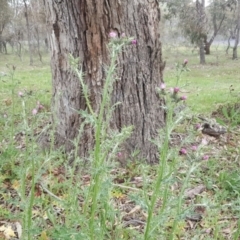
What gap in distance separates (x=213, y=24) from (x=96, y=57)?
3075 cm

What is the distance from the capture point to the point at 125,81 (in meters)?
2.98

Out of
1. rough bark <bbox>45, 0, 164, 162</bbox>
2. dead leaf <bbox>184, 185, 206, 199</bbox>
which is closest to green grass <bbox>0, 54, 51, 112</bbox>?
rough bark <bbox>45, 0, 164, 162</bbox>

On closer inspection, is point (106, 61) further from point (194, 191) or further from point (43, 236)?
point (43, 236)

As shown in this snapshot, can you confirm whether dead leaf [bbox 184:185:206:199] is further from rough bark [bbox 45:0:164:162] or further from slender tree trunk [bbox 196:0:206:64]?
slender tree trunk [bbox 196:0:206:64]

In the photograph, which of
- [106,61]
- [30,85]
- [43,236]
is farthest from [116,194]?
[30,85]

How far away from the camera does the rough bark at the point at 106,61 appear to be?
9.34ft

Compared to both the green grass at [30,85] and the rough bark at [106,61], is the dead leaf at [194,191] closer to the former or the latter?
the rough bark at [106,61]

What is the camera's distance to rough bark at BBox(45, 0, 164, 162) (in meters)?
2.85

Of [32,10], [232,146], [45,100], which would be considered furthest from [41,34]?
[232,146]

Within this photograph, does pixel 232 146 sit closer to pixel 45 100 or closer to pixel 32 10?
pixel 45 100

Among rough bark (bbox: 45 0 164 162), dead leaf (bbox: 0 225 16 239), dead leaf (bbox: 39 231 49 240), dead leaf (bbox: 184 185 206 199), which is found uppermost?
rough bark (bbox: 45 0 164 162)

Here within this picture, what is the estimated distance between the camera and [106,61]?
2902 millimetres

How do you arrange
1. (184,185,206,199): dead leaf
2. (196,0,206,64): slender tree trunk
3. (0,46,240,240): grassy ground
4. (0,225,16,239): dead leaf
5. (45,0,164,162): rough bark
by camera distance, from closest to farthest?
(0,46,240,240): grassy ground
(0,225,16,239): dead leaf
(184,185,206,199): dead leaf
(45,0,164,162): rough bark
(196,0,206,64): slender tree trunk

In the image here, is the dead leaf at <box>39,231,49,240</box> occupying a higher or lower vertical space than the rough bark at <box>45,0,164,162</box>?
lower
